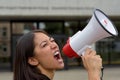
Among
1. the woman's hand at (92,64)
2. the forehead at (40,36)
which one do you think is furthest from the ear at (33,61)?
the woman's hand at (92,64)

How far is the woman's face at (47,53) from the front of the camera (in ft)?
8.69

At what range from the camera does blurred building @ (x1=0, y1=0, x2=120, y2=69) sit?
24.0 m

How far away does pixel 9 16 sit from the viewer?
24.8 metres

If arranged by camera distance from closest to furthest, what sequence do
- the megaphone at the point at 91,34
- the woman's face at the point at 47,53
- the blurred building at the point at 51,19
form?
the woman's face at the point at 47,53 → the megaphone at the point at 91,34 → the blurred building at the point at 51,19

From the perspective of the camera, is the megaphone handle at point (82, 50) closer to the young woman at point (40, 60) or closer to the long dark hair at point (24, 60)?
the young woman at point (40, 60)

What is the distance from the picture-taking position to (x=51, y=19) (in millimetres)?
27094

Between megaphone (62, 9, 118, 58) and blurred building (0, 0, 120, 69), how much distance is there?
18.1 meters

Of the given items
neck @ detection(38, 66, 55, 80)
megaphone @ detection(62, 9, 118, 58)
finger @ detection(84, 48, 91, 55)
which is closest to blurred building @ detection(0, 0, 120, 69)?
megaphone @ detection(62, 9, 118, 58)

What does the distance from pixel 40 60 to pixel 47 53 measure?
0.23 feet

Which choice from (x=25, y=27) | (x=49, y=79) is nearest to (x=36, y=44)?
(x=49, y=79)

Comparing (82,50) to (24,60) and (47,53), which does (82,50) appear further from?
(24,60)

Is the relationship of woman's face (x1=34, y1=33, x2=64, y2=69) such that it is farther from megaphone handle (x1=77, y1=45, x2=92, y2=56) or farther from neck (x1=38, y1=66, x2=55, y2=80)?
megaphone handle (x1=77, y1=45, x2=92, y2=56)

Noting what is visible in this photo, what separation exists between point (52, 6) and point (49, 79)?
21.7 metres

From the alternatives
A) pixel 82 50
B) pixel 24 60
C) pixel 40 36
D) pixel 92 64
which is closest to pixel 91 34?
pixel 82 50
